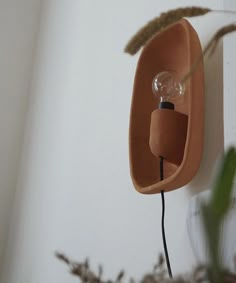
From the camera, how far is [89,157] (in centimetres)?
109

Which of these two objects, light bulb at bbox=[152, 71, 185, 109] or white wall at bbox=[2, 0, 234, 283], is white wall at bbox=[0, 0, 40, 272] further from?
light bulb at bbox=[152, 71, 185, 109]

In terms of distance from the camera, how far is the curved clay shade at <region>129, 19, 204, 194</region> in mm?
633

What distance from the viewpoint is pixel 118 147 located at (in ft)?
3.16

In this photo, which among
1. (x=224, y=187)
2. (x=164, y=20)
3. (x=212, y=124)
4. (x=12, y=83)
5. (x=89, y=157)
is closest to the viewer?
(x=224, y=187)

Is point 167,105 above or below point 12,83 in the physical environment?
below

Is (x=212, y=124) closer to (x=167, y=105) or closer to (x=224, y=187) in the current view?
(x=167, y=105)

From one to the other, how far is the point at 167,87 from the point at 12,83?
1173mm

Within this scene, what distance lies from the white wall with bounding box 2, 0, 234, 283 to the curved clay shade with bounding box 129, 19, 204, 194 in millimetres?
38

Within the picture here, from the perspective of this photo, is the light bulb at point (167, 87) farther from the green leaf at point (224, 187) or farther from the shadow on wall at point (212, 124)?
the green leaf at point (224, 187)

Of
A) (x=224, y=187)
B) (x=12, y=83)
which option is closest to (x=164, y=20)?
(x=224, y=187)

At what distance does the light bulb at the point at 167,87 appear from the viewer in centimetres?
69

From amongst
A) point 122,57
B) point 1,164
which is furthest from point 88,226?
point 1,164

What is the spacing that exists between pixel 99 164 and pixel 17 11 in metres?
1.08

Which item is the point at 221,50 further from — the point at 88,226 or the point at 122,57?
the point at 88,226
